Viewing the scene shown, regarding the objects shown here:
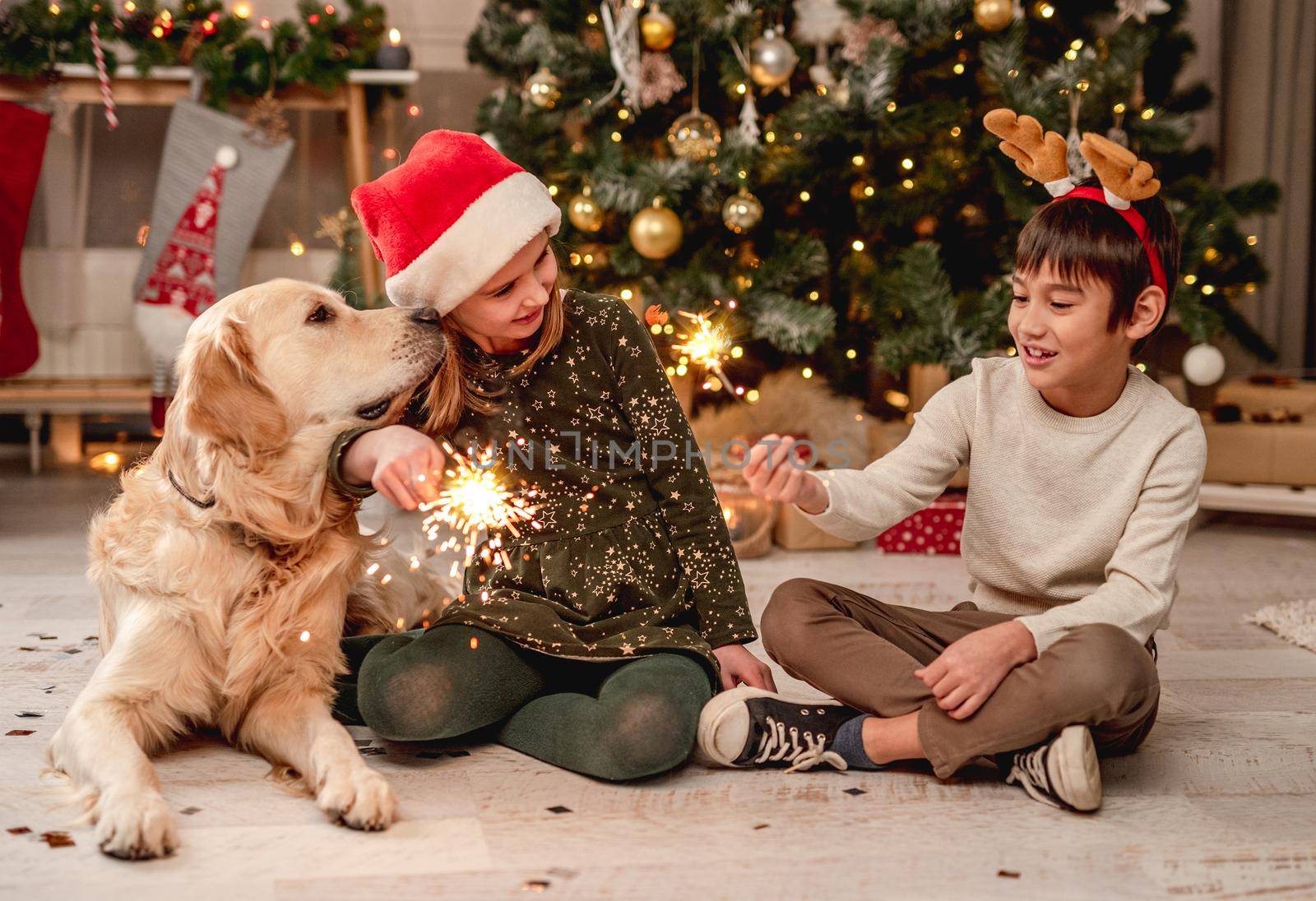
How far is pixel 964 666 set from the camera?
4.52 feet

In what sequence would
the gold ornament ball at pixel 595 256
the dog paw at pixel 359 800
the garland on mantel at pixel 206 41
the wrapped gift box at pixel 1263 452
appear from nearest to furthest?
1. the dog paw at pixel 359 800
2. the gold ornament ball at pixel 595 256
3. the wrapped gift box at pixel 1263 452
4. the garland on mantel at pixel 206 41

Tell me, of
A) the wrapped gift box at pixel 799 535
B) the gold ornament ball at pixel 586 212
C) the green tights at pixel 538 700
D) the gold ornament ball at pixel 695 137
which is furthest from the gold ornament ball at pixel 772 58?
the green tights at pixel 538 700

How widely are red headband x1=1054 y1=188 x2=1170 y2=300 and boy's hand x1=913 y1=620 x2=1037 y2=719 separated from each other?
497 millimetres

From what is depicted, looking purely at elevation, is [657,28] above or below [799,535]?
above

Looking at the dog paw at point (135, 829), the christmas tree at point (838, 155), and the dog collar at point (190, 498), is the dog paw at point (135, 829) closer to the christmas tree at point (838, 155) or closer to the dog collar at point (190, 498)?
the dog collar at point (190, 498)

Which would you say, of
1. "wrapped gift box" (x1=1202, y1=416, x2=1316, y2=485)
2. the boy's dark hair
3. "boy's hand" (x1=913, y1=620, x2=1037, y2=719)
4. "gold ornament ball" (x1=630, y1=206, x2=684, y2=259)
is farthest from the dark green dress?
"wrapped gift box" (x1=1202, y1=416, x2=1316, y2=485)

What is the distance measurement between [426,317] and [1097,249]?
868 mm

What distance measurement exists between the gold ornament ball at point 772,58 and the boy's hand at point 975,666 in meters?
1.81

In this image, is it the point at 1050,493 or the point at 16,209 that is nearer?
the point at 1050,493

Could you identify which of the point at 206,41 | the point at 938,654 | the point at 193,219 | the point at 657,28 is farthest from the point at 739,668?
the point at 206,41

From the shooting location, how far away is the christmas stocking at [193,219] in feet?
12.2

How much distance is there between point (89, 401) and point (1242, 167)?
3.80 meters

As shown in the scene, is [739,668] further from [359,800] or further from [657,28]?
[657,28]

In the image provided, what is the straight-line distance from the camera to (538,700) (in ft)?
5.22
